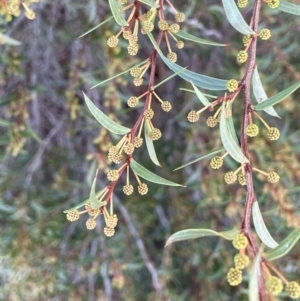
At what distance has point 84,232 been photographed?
1.54 meters

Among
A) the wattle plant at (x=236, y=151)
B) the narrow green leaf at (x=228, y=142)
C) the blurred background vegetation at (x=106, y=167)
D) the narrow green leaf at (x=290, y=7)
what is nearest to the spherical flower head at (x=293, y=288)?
the wattle plant at (x=236, y=151)

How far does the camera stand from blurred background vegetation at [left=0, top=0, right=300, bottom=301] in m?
1.27

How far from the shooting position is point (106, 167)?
1.20 metres

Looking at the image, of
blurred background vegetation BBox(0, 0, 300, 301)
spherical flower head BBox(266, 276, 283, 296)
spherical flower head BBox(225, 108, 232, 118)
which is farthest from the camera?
blurred background vegetation BBox(0, 0, 300, 301)

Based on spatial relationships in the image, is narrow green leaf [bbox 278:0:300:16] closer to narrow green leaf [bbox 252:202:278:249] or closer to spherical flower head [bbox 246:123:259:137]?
spherical flower head [bbox 246:123:259:137]

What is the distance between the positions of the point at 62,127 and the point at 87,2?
51 centimetres

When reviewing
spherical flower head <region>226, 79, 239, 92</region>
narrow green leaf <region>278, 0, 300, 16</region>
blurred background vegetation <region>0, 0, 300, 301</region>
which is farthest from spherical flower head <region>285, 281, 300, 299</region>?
blurred background vegetation <region>0, 0, 300, 301</region>

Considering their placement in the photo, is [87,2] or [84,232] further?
[84,232]

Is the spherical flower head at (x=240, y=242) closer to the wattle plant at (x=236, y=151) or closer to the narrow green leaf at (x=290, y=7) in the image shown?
the wattle plant at (x=236, y=151)

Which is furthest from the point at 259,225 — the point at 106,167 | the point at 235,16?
the point at 106,167

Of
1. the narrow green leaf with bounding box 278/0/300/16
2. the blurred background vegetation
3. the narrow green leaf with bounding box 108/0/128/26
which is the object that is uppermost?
the narrow green leaf with bounding box 278/0/300/16

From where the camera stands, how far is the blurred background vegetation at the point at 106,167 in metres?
1.27

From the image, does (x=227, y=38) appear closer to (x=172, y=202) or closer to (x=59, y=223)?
(x=172, y=202)

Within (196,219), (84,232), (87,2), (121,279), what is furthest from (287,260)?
(87,2)
